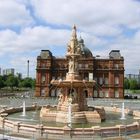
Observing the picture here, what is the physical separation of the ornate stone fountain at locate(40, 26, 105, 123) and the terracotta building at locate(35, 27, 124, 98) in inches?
2242

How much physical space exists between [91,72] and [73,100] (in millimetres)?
60746

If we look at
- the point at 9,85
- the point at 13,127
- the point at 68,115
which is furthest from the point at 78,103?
the point at 9,85

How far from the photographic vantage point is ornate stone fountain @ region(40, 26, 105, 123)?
110 ft

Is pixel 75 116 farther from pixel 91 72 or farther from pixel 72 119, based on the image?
pixel 91 72

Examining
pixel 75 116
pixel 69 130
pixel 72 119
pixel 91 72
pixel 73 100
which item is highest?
pixel 91 72

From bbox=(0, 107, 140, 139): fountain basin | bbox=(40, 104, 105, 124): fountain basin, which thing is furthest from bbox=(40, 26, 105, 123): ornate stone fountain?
bbox=(0, 107, 140, 139): fountain basin

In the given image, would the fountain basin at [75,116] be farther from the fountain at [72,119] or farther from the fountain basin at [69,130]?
the fountain basin at [69,130]

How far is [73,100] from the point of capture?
3584 centimetres

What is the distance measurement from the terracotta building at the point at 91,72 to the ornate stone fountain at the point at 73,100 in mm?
56953

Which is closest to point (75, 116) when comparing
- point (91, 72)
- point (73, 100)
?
point (73, 100)

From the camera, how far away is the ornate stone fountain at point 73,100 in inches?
1323

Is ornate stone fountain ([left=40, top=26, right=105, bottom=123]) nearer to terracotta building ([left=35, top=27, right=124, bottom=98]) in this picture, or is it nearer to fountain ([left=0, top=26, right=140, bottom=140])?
fountain ([left=0, top=26, right=140, bottom=140])

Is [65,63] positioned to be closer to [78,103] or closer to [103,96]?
[103,96]

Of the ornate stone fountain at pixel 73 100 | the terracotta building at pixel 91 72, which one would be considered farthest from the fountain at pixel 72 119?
the terracotta building at pixel 91 72
